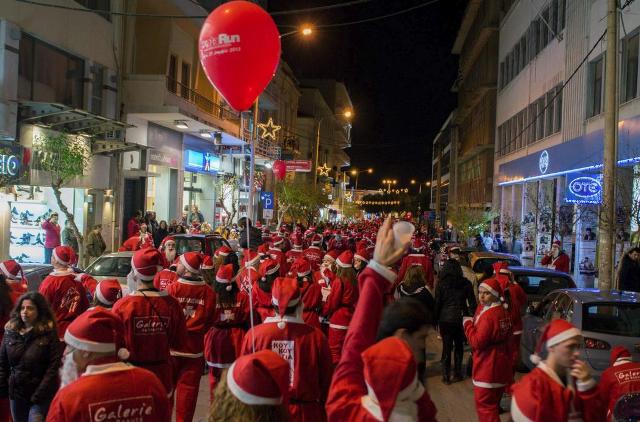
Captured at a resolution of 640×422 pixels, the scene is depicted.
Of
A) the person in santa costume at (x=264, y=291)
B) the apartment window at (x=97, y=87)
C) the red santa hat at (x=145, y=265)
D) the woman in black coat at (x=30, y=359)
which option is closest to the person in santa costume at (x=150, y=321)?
the red santa hat at (x=145, y=265)

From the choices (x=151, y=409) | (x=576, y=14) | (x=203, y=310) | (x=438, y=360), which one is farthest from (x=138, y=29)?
(x=151, y=409)

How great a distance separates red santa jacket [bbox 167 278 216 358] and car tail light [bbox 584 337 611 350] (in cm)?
448

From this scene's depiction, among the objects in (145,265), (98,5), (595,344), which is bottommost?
(595,344)

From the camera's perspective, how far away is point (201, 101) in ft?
94.6

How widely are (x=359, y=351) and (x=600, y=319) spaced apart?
591 centimetres

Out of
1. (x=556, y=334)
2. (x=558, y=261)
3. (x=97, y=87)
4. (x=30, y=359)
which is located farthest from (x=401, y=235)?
(x=97, y=87)

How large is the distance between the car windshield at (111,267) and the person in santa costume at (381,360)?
903cm

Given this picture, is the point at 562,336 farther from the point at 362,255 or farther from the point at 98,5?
the point at 98,5

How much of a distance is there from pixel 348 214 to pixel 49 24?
67.9 m

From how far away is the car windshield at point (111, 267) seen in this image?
11.5 metres

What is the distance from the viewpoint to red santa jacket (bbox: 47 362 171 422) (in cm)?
293

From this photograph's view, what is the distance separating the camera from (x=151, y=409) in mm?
3109

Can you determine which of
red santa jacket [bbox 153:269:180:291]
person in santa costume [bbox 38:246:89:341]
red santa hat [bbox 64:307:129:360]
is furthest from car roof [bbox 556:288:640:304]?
red santa hat [bbox 64:307:129:360]

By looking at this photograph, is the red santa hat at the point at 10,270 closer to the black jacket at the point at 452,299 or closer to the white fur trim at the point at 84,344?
the white fur trim at the point at 84,344
